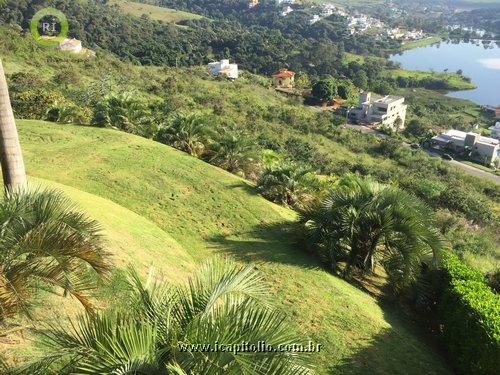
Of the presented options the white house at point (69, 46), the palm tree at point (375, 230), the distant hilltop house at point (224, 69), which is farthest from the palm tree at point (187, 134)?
the distant hilltop house at point (224, 69)

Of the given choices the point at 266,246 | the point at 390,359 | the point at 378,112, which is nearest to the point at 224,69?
the point at 378,112

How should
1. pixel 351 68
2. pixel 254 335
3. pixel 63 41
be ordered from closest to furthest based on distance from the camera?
pixel 254 335 < pixel 63 41 < pixel 351 68

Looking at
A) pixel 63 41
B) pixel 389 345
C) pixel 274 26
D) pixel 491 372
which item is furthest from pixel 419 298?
pixel 274 26

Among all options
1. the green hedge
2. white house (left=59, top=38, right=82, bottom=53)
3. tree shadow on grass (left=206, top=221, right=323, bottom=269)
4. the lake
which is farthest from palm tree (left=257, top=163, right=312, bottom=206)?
the lake

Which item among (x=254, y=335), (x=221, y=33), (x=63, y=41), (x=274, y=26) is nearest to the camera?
(x=254, y=335)

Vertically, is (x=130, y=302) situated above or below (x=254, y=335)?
below

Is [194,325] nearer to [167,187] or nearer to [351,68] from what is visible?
[167,187]

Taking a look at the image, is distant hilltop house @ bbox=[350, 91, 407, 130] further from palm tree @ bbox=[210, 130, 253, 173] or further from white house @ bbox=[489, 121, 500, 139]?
palm tree @ bbox=[210, 130, 253, 173]
